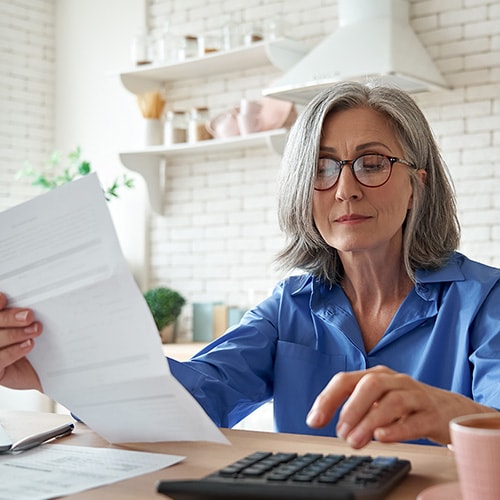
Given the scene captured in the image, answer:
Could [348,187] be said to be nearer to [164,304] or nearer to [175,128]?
[164,304]

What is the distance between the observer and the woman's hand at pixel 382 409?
1000 millimetres

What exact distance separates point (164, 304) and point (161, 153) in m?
0.90

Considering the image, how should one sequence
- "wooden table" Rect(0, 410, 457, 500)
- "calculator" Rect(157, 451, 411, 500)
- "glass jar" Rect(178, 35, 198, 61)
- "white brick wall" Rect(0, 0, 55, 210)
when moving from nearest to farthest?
"calculator" Rect(157, 451, 411, 500), "wooden table" Rect(0, 410, 457, 500), "glass jar" Rect(178, 35, 198, 61), "white brick wall" Rect(0, 0, 55, 210)

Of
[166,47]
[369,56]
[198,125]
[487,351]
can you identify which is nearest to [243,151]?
[198,125]

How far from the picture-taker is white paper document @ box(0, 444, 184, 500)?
1.01m

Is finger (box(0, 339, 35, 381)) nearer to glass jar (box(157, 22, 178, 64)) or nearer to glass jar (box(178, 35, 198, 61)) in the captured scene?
glass jar (box(178, 35, 198, 61))

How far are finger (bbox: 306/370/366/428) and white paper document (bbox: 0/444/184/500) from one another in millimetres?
208

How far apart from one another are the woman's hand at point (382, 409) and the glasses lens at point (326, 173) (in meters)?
0.84

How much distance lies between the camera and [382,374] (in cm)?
103

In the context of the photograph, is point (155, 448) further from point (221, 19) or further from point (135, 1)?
point (135, 1)

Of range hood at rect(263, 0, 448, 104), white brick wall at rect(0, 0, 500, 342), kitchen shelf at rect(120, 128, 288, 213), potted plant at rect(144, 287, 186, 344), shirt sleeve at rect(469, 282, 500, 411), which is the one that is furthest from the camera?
potted plant at rect(144, 287, 186, 344)

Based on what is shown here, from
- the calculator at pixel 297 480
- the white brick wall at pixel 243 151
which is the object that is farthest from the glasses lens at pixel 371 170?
the white brick wall at pixel 243 151

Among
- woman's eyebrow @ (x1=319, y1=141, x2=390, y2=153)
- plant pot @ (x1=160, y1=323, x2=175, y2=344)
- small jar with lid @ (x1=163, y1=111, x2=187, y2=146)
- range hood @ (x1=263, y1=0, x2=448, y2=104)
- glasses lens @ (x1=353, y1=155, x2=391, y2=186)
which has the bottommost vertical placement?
plant pot @ (x1=160, y1=323, x2=175, y2=344)

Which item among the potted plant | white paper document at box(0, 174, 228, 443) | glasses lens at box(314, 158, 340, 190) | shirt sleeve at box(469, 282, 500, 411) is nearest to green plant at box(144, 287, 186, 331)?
the potted plant
